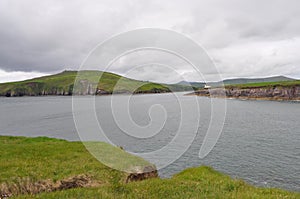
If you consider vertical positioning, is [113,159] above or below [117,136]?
above

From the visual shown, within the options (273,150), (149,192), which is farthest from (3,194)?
(273,150)

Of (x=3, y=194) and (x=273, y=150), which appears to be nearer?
(x=3, y=194)

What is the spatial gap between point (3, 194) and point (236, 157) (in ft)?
109

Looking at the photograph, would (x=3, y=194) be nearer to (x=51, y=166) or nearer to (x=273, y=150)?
(x=51, y=166)

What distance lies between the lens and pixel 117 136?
2243 inches

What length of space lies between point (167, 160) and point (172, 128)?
27729mm

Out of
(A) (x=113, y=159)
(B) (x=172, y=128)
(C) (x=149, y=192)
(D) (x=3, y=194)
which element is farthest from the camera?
(B) (x=172, y=128)

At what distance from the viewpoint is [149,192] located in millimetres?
12344

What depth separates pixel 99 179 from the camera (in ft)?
53.6

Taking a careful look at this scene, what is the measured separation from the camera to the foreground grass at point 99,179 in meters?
12.1

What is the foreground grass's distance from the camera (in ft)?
39.6

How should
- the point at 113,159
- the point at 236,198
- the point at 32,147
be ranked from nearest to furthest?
1. the point at 236,198
2. the point at 113,159
3. the point at 32,147

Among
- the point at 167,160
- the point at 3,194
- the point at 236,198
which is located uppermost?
the point at 236,198

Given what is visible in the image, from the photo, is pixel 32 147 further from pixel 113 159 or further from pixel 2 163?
pixel 113 159
